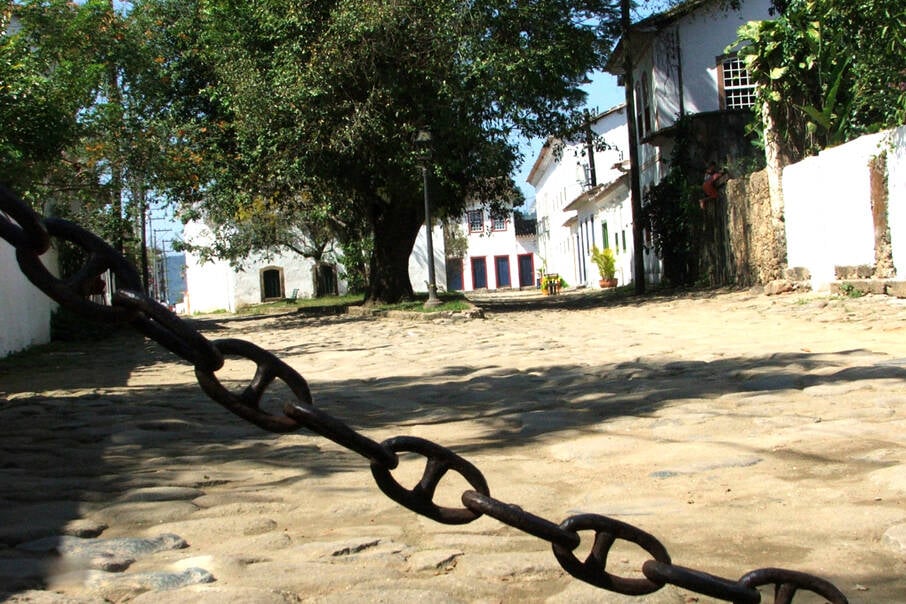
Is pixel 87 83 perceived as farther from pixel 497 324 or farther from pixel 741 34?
pixel 741 34

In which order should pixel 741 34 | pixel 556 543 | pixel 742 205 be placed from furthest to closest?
1. pixel 742 205
2. pixel 741 34
3. pixel 556 543

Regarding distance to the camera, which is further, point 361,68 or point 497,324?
point 361,68

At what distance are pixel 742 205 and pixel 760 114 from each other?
1.85 meters

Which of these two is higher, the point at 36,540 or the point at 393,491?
the point at 393,491

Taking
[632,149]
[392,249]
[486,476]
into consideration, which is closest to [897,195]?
[486,476]

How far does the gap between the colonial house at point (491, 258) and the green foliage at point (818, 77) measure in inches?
1818

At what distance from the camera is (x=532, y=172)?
71.2 m

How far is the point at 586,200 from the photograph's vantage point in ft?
135

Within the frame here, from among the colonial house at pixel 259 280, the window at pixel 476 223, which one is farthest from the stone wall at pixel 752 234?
the window at pixel 476 223

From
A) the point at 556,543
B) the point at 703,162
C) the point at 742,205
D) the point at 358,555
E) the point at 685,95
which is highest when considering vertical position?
the point at 685,95

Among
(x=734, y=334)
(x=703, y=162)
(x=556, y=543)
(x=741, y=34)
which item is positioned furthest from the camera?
(x=703, y=162)

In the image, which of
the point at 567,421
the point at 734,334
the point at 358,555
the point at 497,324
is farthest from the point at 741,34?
the point at 358,555

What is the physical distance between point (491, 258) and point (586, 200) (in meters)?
23.3

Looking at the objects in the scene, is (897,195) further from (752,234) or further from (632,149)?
(632,149)
